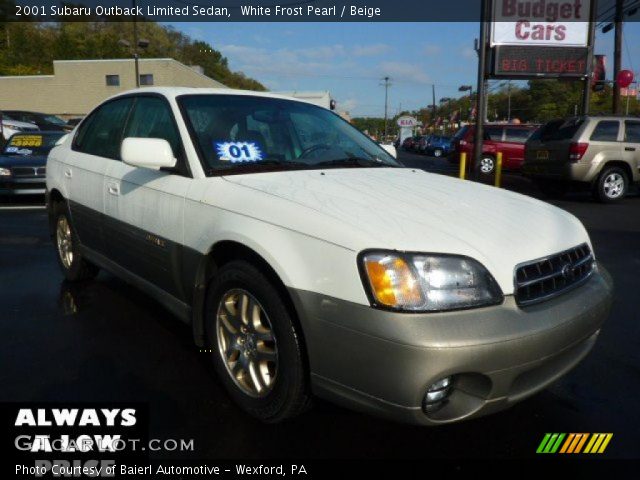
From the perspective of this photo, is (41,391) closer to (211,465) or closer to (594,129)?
(211,465)

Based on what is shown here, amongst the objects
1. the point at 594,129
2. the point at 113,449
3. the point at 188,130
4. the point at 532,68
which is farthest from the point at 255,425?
the point at 532,68

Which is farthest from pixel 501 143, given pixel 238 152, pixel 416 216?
pixel 416 216

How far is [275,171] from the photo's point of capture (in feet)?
9.27

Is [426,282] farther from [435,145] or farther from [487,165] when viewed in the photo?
[435,145]

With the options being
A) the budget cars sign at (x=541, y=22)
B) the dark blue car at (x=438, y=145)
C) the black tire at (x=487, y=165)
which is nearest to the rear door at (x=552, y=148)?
the budget cars sign at (x=541, y=22)

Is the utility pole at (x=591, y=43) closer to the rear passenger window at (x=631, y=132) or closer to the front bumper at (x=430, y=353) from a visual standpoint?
the rear passenger window at (x=631, y=132)

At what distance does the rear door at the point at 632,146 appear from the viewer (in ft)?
33.7

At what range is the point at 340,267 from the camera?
78.9 inches

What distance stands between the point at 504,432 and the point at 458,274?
0.90 m

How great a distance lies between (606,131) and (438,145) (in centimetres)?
2470

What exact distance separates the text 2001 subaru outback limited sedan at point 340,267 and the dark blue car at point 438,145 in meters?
32.0

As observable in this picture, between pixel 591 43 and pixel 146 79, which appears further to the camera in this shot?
pixel 146 79

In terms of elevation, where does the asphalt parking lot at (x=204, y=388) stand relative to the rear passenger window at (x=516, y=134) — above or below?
below

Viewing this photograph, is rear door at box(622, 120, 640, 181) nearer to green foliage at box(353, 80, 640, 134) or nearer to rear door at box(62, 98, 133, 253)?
rear door at box(62, 98, 133, 253)
